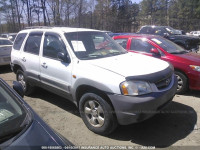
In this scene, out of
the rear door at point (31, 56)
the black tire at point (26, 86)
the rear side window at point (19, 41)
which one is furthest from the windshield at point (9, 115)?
the rear side window at point (19, 41)

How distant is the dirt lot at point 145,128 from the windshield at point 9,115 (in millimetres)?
1506

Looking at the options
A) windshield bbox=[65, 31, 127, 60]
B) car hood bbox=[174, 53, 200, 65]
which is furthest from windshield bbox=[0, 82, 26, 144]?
car hood bbox=[174, 53, 200, 65]

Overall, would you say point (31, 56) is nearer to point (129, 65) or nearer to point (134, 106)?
point (129, 65)

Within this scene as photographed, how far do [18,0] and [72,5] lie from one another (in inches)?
689

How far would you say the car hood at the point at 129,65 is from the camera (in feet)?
10.4

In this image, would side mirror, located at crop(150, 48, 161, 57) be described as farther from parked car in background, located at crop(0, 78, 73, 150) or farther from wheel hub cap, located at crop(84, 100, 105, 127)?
parked car in background, located at crop(0, 78, 73, 150)

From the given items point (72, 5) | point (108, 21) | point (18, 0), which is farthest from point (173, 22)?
point (18, 0)

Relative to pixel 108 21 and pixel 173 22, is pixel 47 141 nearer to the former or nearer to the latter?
pixel 108 21

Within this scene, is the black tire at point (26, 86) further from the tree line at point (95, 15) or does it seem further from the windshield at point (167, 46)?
the tree line at point (95, 15)

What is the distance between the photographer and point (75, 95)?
3646mm

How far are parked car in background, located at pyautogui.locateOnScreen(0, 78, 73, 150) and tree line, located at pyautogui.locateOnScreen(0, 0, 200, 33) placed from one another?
558 inches

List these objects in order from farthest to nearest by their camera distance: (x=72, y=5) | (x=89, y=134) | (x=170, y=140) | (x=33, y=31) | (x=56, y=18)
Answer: (x=56, y=18)
(x=72, y=5)
(x=33, y=31)
(x=89, y=134)
(x=170, y=140)

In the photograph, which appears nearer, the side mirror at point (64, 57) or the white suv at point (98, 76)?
the white suv at point (98, 76)

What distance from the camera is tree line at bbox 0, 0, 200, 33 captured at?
19.4 metres
